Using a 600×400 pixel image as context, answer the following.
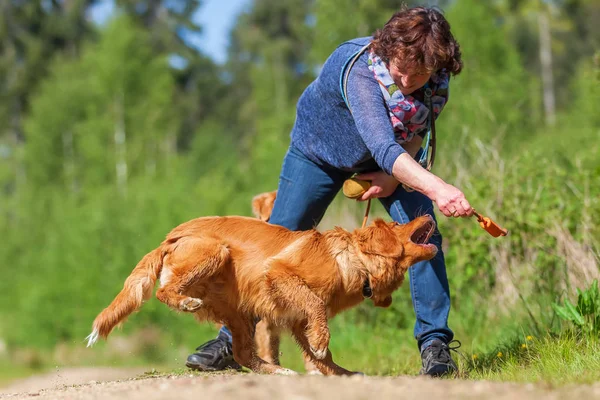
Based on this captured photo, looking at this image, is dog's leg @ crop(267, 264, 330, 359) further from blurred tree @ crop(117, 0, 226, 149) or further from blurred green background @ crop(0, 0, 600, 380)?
blurred tree @ crop(117, 0, 226, 149)

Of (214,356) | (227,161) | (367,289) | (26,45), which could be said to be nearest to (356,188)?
(367,289)

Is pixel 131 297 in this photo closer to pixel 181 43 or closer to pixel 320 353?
pixel 320 353

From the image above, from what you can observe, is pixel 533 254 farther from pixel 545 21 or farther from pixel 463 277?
pixel 545 21

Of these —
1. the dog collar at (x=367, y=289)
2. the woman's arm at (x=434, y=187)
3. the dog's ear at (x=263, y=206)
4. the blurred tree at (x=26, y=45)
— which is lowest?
the dog collar at (x=367, y=289)

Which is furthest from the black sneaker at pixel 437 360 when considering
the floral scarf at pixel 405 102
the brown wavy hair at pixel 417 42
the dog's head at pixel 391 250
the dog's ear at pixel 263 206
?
the brown wavy hair at pixel 417 42

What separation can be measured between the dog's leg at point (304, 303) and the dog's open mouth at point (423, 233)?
0.83 m

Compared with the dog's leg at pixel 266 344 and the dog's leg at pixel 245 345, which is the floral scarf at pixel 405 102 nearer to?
the dog's leg at pixel 245 345

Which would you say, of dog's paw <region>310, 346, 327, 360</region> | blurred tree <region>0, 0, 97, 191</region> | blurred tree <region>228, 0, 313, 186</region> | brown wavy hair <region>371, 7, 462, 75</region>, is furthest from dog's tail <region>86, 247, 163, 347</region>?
blurred tree <region>0, 0, 97, 191</region>

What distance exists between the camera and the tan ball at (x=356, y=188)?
5953 millimetres

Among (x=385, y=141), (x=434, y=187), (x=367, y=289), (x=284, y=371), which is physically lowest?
(x=284, y=371)

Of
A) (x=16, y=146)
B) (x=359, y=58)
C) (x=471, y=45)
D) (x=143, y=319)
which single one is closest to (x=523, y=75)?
(x=471, y=45)

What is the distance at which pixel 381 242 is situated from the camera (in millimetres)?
5723

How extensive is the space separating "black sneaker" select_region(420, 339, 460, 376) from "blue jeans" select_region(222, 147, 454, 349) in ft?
0.30

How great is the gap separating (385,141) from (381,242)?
93 cm
